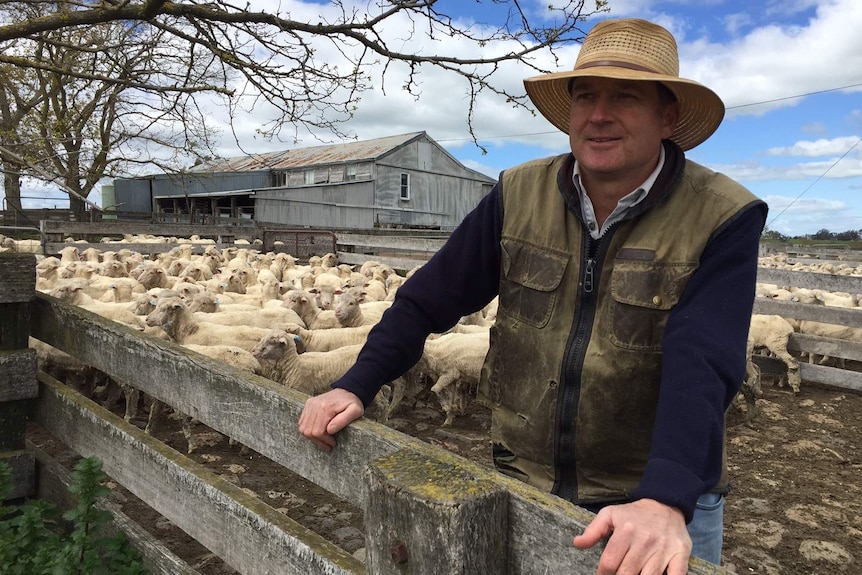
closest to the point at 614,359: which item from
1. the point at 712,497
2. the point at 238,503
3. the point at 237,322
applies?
the point at 712,497

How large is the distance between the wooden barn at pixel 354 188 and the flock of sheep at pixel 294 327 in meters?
20.1

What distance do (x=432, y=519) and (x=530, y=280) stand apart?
1.03m

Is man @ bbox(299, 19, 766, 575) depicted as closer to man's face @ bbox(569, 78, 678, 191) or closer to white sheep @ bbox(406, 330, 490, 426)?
man's face @ bbox(569, 78, 678, 191)

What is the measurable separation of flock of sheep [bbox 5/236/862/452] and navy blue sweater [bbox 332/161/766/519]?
4.30 meters

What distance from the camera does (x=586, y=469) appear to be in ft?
6.12

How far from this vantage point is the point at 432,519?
1103 mm

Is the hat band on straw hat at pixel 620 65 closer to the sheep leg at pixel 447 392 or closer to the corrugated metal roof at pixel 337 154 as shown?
the sheep leg at pixel 447 392

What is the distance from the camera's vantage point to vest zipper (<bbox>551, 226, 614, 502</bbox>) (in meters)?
1.83

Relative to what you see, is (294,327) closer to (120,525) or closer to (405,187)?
(120,525)

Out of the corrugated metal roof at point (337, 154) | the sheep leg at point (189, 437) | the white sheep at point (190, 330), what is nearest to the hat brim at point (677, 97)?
the sheep leg at point (189, 437)

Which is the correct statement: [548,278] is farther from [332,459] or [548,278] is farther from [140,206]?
[140,206]

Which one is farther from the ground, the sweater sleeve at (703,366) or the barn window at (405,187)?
the barn window at (405,187)

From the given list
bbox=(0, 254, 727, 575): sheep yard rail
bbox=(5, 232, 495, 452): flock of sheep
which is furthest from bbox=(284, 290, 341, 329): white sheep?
bbox=(0, 254, 727, 575): sheep yard rail

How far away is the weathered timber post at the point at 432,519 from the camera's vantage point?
3.59ft
